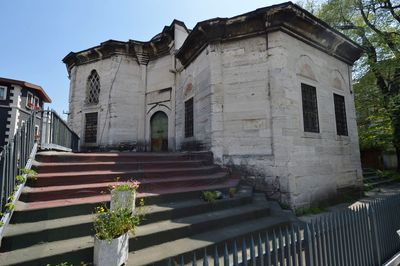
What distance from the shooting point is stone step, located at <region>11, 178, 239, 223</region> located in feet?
11.0

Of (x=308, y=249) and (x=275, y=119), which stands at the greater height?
(x=275, y=119)

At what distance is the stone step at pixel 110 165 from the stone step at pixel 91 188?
61 centimetres

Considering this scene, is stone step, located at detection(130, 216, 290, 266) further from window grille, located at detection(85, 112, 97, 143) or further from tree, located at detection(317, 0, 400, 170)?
tree, located at detection(317, 0, 400, 170)

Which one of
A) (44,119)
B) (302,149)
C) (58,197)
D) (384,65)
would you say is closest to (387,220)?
(302,149)

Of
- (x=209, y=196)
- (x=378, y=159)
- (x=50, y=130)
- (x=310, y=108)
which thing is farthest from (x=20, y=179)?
(x=378, y=159)

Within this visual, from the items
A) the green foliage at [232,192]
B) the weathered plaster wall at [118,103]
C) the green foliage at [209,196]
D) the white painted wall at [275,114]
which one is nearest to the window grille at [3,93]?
the weathered plaster wall at [118,103]

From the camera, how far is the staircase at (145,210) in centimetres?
299

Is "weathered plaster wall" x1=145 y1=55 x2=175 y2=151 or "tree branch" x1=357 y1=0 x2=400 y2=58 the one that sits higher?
"tree branch" x1=357 y1=0 x2=400 y2=58

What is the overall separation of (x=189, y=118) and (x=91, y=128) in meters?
6.59

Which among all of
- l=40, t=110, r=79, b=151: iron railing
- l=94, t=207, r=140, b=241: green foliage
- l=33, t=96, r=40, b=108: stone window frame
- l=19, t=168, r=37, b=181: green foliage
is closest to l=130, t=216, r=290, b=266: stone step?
l=94, t=207, r=140, b=241: green foliage

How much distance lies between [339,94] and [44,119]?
1063cm

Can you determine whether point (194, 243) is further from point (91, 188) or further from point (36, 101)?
point (36, 101)

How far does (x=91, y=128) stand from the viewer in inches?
490

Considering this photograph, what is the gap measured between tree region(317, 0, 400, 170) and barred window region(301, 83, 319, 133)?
7604mm
